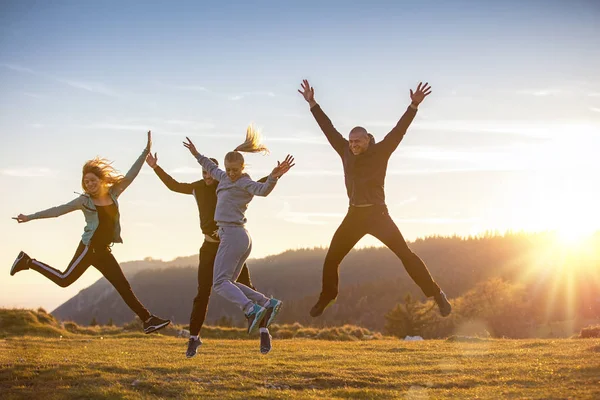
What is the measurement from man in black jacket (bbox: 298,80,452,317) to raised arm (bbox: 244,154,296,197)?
135 centimetres

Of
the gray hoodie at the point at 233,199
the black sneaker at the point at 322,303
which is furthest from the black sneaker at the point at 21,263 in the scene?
the black sneaker at the point at 322,303

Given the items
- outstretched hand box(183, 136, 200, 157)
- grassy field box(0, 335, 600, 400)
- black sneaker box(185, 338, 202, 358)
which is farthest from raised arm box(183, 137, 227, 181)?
grassy field box(0, 335, 600, 400)

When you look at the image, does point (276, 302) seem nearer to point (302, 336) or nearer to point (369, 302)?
point (302, 336)

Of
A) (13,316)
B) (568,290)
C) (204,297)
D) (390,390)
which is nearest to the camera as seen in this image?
(204,297)

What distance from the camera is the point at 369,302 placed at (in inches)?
7215

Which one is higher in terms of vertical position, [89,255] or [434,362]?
[89,255]

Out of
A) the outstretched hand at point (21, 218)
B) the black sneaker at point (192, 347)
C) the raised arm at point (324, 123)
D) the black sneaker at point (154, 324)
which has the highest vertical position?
the raised arm at point (324, 123)

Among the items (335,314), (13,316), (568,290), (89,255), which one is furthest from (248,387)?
(335,314)

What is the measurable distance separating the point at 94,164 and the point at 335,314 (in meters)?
168

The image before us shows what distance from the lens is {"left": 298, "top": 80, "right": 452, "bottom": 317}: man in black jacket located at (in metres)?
11.8

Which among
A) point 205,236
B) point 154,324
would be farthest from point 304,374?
point 205,236

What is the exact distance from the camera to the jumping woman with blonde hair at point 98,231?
42.7ft

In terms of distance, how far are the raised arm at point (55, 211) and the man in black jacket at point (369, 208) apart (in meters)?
4.86

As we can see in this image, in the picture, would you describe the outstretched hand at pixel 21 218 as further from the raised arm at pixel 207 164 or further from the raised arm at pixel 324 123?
the raised arm at pixel 324 123
